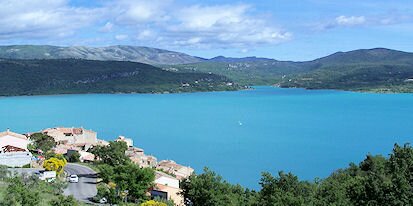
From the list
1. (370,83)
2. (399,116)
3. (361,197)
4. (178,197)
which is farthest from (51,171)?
(370,83)

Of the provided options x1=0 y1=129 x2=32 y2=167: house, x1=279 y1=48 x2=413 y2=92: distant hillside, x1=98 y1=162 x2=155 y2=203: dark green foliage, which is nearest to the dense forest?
x1=98 y1=162 x2=155 y2=203: dark green foliage

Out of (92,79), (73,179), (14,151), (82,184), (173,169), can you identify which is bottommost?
(173,169)

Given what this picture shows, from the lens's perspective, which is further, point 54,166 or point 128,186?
point 54,166

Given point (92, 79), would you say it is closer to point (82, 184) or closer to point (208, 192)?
point (82, 184)

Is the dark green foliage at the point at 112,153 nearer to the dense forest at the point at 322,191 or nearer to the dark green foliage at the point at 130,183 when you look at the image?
the dark green foliage at the point at 130,183

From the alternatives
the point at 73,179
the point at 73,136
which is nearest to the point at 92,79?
the point at 73,136

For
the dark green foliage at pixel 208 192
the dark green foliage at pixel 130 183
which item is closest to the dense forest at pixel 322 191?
the dark green foliage at pixel 208 192

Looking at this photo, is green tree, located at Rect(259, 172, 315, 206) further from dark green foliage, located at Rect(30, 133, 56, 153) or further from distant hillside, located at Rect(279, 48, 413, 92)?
distant hillside, located at Rect(279, 48, 413, 92)
